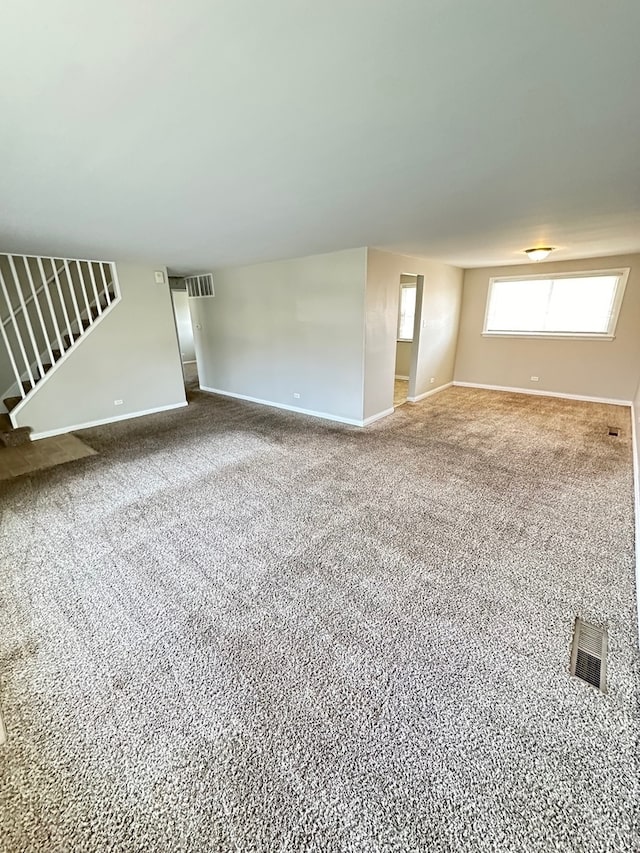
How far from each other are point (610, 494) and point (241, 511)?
10.3 feet

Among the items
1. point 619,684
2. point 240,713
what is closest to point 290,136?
point 240,713

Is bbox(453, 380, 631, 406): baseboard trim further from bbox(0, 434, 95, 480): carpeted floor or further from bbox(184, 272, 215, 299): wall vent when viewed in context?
bbox(0, 434, 95, 480): carpeted floor

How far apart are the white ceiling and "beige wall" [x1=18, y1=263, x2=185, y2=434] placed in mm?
2389

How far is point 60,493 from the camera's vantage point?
3.05 meters

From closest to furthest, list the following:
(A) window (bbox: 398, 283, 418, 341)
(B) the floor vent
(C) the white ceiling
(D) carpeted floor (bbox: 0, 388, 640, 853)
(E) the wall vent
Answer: (C) the white ceiling, (D) carpeted floor (bbox: 0, 388, 640, 853), (B) the floor vent, (E) the wall vent, (A) window (bbox: 398, 283, 418, 341)

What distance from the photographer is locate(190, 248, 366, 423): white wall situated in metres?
4.43

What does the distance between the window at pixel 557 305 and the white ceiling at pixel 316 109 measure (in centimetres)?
337

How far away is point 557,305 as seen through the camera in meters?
5.75

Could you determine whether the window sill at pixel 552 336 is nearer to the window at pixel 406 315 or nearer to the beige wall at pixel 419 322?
the beige wall at pixel 419 322

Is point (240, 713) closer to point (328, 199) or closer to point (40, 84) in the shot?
point (40, 84)

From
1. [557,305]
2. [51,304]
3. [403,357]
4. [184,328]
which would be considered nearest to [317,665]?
[51,304]

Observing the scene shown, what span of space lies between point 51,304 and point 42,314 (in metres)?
0.63

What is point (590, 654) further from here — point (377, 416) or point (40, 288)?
point (40, 288)

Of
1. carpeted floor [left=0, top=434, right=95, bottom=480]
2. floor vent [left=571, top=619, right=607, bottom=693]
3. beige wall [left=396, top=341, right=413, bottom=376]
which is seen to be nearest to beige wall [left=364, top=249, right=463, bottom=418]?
beige wall [left=396, top=341, right=413, bottom=376]
